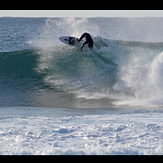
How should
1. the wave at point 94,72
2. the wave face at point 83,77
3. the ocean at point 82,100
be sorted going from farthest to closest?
the wave at point 94,72 → the wave face at point 83,77 → the ocean at point 82,100

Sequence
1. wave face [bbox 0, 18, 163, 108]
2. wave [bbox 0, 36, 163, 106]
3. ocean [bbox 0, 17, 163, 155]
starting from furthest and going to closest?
Answer: wave [bbox 0, 36, 163, 106], wave face [bbox 0, 18, 163, 108], ocean [bbox 0, 17, 163, 155]

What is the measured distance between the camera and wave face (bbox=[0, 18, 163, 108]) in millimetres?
10547

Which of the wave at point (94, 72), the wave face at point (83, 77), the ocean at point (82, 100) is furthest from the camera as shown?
the wave at point (94, 72)

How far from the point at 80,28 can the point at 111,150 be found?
14.1 meters

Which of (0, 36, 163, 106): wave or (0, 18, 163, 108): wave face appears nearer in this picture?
(0, 18, 163, 108): wave face

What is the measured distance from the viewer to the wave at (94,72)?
11.1m

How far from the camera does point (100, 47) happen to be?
619 inches

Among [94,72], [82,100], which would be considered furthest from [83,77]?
[82,100]

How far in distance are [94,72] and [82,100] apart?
3.34m

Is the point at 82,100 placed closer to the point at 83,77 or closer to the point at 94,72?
the point at 83,77

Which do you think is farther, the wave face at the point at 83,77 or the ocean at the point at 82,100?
the wave face at the point at 83,77

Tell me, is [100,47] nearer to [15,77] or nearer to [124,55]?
[124,55]
